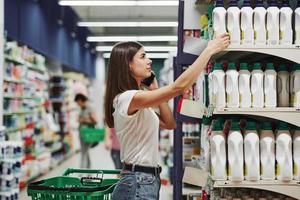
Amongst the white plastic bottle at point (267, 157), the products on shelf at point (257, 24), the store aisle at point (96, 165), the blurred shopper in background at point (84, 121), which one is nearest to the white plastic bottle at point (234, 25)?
the products on shelf at point (257, 24)

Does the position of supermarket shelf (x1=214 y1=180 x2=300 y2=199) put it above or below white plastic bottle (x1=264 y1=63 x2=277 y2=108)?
below

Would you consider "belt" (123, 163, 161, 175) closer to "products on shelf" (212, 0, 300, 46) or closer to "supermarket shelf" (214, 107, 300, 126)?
"supermarket shelf" (214, 107, 300, 126)

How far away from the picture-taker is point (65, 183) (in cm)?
313

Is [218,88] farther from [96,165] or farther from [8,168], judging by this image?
[96,165]

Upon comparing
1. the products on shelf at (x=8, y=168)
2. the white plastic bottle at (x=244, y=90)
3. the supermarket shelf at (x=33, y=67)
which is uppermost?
the supermarket shelf at (x=33, y=67)

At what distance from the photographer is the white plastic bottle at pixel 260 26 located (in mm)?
3002

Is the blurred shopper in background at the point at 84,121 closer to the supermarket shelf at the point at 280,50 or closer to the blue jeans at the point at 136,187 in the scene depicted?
the blue jeans at the point at 136,187

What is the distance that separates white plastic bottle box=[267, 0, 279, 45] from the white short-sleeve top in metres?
0.89

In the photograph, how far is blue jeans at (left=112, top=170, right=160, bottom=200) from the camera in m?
2.84

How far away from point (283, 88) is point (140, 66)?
0.93m

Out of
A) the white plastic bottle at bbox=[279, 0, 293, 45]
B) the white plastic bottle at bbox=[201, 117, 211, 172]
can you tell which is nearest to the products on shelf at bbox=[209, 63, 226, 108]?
the white plastic bottle at bbox=[201, 117, 211, 172]

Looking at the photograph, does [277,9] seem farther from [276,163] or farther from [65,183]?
[65,183]

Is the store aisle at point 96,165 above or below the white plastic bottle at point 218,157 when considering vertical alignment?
below

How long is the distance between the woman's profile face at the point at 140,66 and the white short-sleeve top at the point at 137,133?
0.20m
